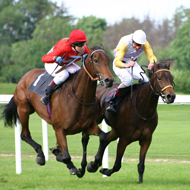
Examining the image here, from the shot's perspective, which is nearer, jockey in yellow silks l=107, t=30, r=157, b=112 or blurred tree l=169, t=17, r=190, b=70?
jockey in yellow silks l=107, t=30, r=157, b=112

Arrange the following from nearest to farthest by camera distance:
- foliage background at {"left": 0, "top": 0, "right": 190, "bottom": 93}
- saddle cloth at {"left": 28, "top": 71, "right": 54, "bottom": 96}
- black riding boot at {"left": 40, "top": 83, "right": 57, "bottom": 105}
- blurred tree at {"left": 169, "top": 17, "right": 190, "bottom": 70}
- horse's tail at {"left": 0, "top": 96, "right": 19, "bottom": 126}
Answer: black riding boot at {"left": 40, "top": 83, "right": 57, "bottom": 105} < saddle cloth at {"left": 28, "top": 71, "right": 54, "bottom": 96} < horse's tail at {"left": 0, "top": 96, "right": 19, "bottom": 126} < blurred tree at {"left": 169, "top": 17, "right": 190, "bottom": 70} < foliage background at {"left": 0, "top": 0, "right": 190, "bottom": 93}

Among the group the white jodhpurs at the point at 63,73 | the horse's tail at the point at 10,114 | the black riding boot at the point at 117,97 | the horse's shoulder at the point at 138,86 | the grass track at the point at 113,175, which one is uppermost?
the white jodhpurs at the point at 63,73

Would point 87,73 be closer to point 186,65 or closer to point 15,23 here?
point 186,65

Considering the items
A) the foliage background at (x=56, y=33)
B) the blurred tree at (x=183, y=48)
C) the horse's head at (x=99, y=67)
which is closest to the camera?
the horse's head at (x=99, y=67)

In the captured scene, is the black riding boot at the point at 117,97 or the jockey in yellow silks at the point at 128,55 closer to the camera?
the jockey in yellow silks at the point at 128,55

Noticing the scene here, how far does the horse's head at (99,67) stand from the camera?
4859 mm

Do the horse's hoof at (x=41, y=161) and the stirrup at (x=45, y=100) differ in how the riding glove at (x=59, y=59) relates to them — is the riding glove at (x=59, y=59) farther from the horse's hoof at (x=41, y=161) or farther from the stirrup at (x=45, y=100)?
the horse's hoof at (x=41, y=161)

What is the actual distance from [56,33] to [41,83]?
34.6 metres

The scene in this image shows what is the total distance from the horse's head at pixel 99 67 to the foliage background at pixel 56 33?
74.5 ft

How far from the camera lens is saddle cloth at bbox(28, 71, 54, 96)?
634cm

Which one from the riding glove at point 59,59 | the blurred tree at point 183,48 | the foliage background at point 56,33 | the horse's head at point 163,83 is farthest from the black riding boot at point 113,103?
the blurred tree at point 183,48

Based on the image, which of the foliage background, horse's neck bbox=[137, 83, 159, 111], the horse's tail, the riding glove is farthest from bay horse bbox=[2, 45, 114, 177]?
the foliage background

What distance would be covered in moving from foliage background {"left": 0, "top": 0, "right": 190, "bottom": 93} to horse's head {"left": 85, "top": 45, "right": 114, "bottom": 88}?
74.5 feet

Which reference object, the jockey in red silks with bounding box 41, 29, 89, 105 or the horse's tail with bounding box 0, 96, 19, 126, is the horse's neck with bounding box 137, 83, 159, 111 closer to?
the jockey in red silks with bounding box 41, 29, 89, 105
